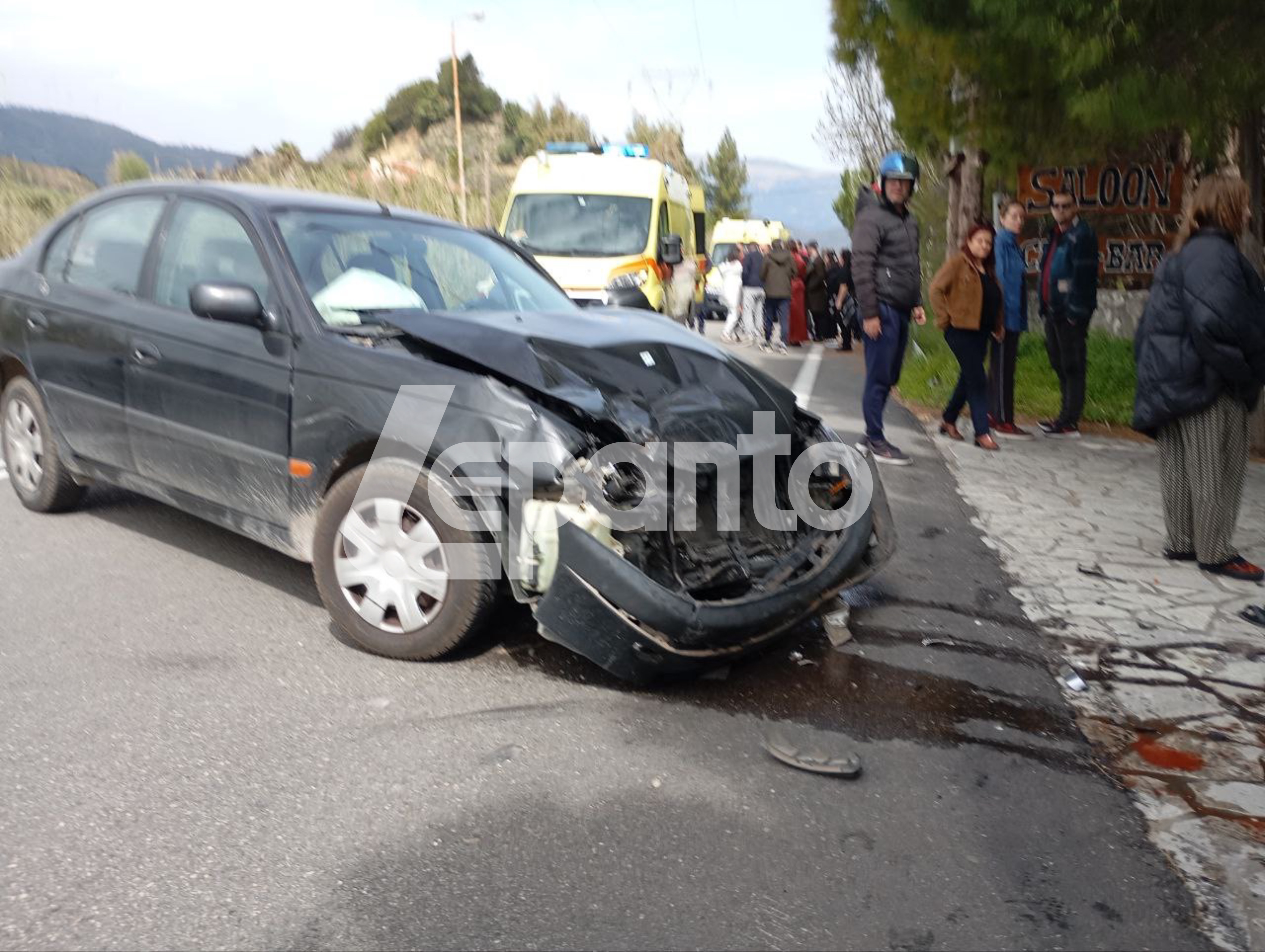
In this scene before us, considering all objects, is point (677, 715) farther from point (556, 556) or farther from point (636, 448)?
point (636, 448)

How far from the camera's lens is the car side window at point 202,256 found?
4621 millimetres

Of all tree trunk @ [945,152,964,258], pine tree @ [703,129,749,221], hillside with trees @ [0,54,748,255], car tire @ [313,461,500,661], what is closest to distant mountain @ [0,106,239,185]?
hillside with trees @ [0,54,748,255]

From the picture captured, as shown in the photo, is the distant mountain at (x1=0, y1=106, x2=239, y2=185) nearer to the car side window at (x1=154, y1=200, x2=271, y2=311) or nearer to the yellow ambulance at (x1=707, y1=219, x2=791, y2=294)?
the yellow ambulance at (x1=707, y1=219, x2=791, y2=294)

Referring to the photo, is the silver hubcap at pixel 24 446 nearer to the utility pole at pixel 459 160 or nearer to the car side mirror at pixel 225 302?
the car side mirror at pixel 225 302

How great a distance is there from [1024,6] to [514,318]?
14.7 ft

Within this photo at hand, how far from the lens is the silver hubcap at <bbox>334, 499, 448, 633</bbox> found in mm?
3934

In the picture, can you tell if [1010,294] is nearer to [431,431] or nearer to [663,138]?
[431,431]

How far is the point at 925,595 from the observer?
208 inches

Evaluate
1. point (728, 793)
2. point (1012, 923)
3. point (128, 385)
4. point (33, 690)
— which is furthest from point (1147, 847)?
point (128, 385)

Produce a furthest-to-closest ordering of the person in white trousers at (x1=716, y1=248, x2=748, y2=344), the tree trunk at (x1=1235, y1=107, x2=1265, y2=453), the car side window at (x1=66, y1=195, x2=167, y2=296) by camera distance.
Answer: the person in white trousers at (x1=716, y1=248, x2=748, y2=344), the tree trunk at (x1=1235, y1=107, x2=1265, y2=453), the car side window at (x1=66, y1=195, x2=167, y2=296)

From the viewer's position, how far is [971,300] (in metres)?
8.55

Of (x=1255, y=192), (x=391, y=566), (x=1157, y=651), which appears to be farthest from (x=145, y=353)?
(x=1255, y=192)

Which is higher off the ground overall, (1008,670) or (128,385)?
(128,385)

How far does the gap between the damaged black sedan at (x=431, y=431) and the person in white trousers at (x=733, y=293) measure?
15.5 m
